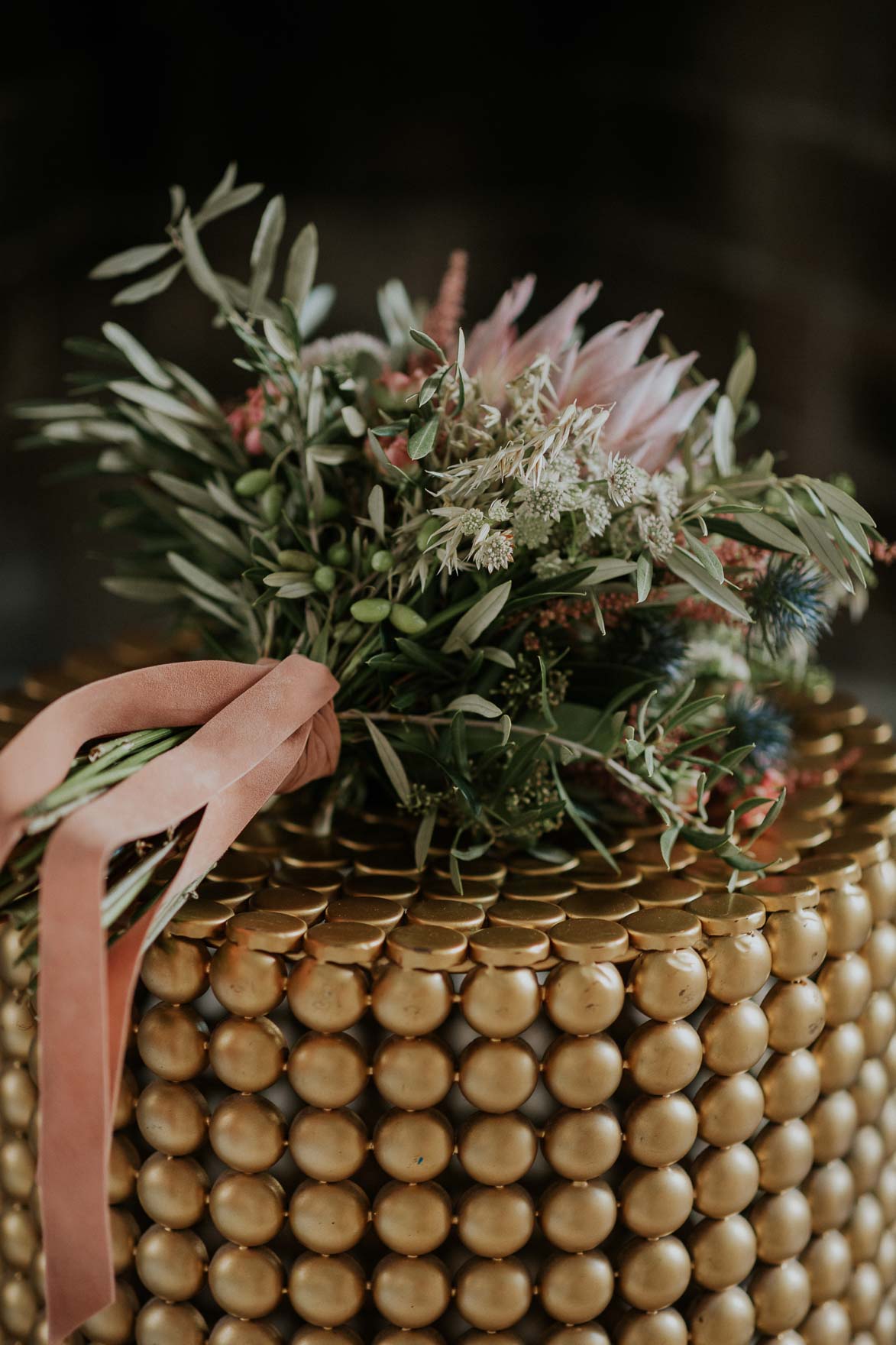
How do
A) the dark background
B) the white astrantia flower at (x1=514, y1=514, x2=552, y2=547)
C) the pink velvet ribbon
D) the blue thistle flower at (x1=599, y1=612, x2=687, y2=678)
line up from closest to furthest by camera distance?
the pink velvet ribbon, the white astrantia flower at (x1=514, y1=514, x2=552, y2=547), the blue thistle flower at (x1=599, y1=612, x2=687, y2=678), the dark background

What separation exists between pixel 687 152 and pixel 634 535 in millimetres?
572

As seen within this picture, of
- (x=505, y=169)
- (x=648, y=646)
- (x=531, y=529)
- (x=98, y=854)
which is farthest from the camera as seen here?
(x=505, y=169)

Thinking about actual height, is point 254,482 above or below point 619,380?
below

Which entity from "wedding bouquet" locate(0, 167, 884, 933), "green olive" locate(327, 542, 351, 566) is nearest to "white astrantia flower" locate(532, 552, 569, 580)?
"wedding bouquet" locate(0, 167, 884, 933)

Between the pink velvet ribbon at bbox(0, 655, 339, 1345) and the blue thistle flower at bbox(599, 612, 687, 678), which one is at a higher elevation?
the blue thistle flower at bbox(599, 612, 687, 678)

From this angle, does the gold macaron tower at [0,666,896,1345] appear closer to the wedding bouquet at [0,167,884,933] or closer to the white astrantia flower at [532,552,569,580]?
the wedding bouquet at [0,167,884,933]

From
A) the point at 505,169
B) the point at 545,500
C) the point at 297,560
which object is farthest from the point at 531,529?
the point at 505,169

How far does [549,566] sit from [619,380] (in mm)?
106

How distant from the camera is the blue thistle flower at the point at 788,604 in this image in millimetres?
673

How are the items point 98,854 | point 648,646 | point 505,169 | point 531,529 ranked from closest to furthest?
point 98,854, point 531,529, point 648,646, point 505,169

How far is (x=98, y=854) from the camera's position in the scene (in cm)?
50

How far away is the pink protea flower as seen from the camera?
65 cm

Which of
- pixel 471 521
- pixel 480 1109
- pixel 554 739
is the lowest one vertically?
pixel 480 1109

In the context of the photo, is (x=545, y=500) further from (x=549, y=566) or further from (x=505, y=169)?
(x=505, y=169)
